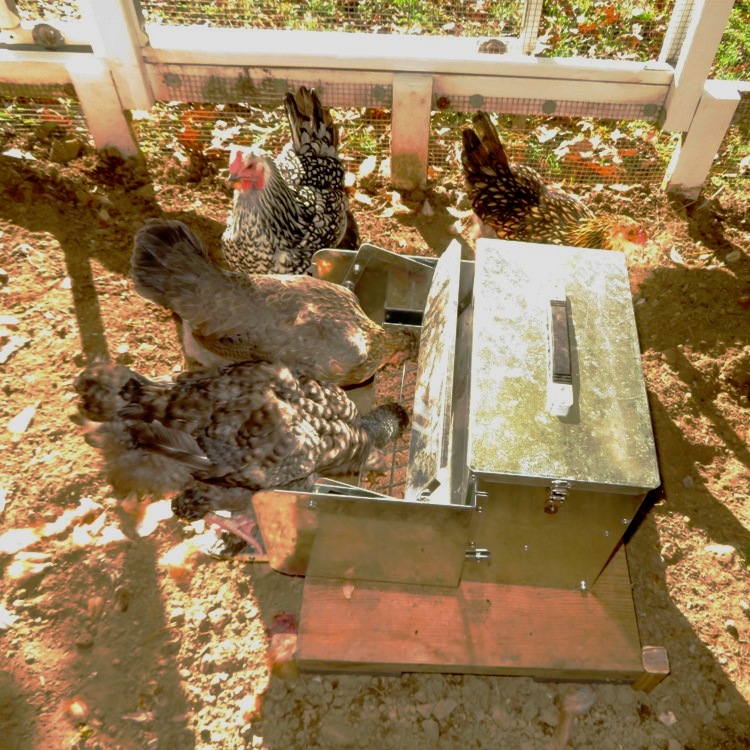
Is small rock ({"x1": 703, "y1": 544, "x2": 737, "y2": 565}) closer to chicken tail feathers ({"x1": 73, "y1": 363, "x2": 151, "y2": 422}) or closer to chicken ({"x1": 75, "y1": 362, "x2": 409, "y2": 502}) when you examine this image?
chicken ({"x1": 75, "y1": 362, "x2": 409, "y2": 502})

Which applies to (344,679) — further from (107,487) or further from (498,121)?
(498,121)

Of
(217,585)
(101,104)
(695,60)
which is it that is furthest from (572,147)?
(217,585)

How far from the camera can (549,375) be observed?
7.80 feet

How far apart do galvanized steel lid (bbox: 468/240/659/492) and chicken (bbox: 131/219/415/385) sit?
3.71 feet

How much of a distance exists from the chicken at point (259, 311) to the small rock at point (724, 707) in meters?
2.75

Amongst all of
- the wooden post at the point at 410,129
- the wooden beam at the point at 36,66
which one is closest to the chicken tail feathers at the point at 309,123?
the wooden post at the point at 410,129

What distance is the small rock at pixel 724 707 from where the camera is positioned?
10.1 ft

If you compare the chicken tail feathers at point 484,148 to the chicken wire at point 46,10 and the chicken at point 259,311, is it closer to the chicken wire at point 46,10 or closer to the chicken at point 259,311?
the chicken at point 259,311

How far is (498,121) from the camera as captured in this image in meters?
6.05

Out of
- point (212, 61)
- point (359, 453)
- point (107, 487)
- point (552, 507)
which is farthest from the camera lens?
point (212, 61)

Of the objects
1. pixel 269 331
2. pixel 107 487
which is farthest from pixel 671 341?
pixel 107 487

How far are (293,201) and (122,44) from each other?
2.19 meters

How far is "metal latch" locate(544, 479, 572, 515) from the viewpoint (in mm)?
2191

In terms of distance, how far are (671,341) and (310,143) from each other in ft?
11.2
